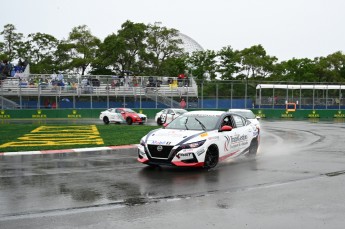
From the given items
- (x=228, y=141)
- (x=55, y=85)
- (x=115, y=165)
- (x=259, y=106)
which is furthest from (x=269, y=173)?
(x=259, y=106)

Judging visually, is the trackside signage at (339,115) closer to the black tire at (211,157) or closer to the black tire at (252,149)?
the black tire at (252,149)

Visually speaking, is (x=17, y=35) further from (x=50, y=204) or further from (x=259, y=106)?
(x=50, y=204)

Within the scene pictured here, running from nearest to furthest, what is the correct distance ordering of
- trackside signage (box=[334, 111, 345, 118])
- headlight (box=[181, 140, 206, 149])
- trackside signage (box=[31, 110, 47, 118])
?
headlight (box=[181, 140, 206, 149]), trackside signage (box=[31, 110, 47, 118]), trackside signage (box=[334, 111, 345, 118])

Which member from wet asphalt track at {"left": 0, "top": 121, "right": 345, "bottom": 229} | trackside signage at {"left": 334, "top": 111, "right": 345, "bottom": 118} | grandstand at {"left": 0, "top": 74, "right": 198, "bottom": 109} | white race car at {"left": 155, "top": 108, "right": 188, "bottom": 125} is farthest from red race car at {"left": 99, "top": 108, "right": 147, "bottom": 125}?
trackside signage at {"left": 334, "top": 111, "right": 345, "bottom": 118}

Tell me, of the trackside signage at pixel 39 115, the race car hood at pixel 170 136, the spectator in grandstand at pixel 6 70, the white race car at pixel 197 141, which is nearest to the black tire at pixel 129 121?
the trackside signage at pixel 39 115

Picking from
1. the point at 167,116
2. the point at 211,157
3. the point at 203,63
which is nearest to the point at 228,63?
the point at 203,63

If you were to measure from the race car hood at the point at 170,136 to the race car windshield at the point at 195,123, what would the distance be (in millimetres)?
484

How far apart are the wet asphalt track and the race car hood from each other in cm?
71

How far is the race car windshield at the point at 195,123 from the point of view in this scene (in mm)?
11508

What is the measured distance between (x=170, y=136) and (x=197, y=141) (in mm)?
651

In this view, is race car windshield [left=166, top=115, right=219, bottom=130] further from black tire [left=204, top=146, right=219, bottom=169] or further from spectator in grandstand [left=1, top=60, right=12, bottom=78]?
spectator in grandstand [left=1, top=60, right=12, bottom=78]

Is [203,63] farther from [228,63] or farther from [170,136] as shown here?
[170,136]

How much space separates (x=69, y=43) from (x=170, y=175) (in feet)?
215

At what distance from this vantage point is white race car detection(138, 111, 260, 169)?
1034 cm
